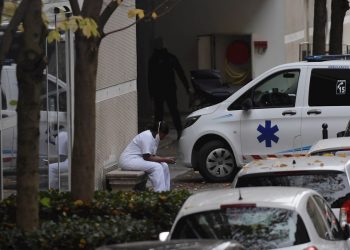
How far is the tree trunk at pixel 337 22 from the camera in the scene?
25438 mm

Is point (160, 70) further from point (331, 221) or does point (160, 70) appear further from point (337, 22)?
point (331, 221)

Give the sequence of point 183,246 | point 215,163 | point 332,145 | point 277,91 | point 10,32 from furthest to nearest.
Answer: point 215,163, point 277,91, point 332,145, point 10,32, point 183,246

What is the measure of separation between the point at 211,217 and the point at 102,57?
900cm

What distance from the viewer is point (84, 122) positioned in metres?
10.9

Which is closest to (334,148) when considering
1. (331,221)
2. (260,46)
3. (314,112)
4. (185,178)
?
(331,221)

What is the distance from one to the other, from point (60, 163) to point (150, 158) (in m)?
1.78

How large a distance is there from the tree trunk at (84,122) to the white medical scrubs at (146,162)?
512 cm

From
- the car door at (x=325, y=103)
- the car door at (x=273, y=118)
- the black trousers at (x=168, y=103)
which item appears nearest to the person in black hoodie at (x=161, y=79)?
the black trousers at (x=168, y=103)

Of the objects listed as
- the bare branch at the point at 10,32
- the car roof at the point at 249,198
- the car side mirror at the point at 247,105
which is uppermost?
the bare branch at the point at 10,32

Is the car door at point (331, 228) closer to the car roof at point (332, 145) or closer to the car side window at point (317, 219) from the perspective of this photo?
the car side window at point (317, 219)

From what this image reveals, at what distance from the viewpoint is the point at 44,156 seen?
1473 centimetres

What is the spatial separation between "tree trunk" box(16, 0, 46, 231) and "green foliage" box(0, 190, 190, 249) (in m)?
0.25

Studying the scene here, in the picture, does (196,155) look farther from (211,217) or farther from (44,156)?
(211,217)

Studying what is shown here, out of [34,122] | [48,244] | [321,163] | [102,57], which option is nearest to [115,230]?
[48,244]
